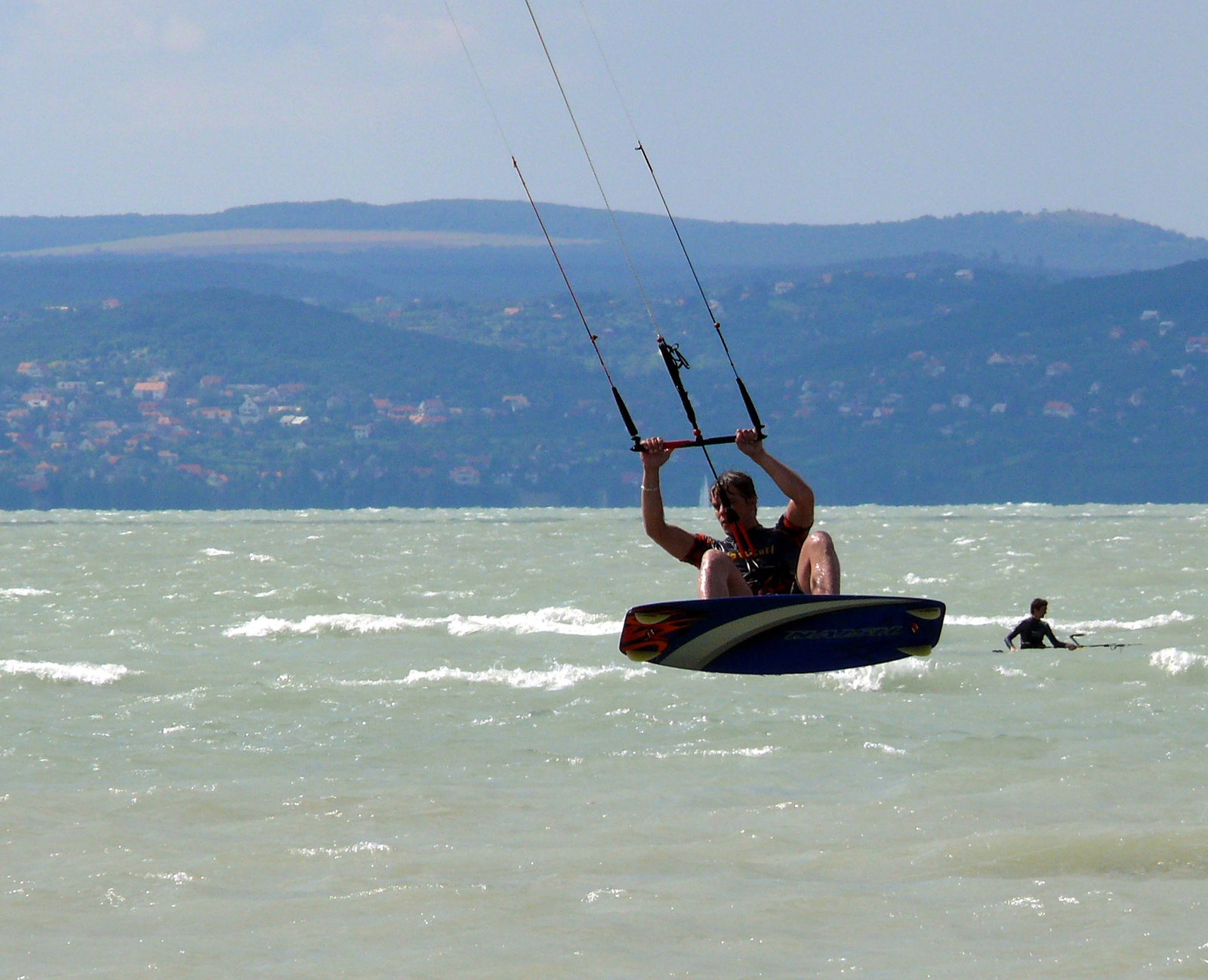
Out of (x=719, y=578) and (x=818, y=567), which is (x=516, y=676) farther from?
(x=818, y=567)

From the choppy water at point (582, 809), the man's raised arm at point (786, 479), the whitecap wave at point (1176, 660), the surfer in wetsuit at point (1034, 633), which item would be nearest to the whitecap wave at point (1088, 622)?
the choppy water at point (582, 809)

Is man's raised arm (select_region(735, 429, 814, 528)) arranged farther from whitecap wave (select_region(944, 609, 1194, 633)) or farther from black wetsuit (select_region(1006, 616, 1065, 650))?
whitecap wave (select_region(944, 609, 1194, 633))

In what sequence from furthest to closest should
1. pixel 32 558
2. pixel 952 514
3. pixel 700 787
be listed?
1. pixel 952 514
2. pixel 32 558
3. pixel 700 787

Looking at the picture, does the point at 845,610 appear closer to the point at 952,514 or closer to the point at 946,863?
the point at 946,863

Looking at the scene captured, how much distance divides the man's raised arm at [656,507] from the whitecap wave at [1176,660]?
37.9 feet

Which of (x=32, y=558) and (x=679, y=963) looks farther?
(x=32, y=558)

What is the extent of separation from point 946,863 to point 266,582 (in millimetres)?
35348

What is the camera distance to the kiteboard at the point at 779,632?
1220 centimetres

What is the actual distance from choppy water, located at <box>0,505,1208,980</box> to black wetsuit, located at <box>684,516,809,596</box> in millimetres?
1741

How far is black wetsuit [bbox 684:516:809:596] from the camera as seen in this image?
12883mm

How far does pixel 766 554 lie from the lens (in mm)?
12883

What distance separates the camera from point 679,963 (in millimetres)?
9469

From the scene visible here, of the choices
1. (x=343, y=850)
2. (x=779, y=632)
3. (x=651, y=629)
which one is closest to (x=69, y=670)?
(x=343, y=850)

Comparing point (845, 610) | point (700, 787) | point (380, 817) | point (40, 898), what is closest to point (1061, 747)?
point (700, 787)
